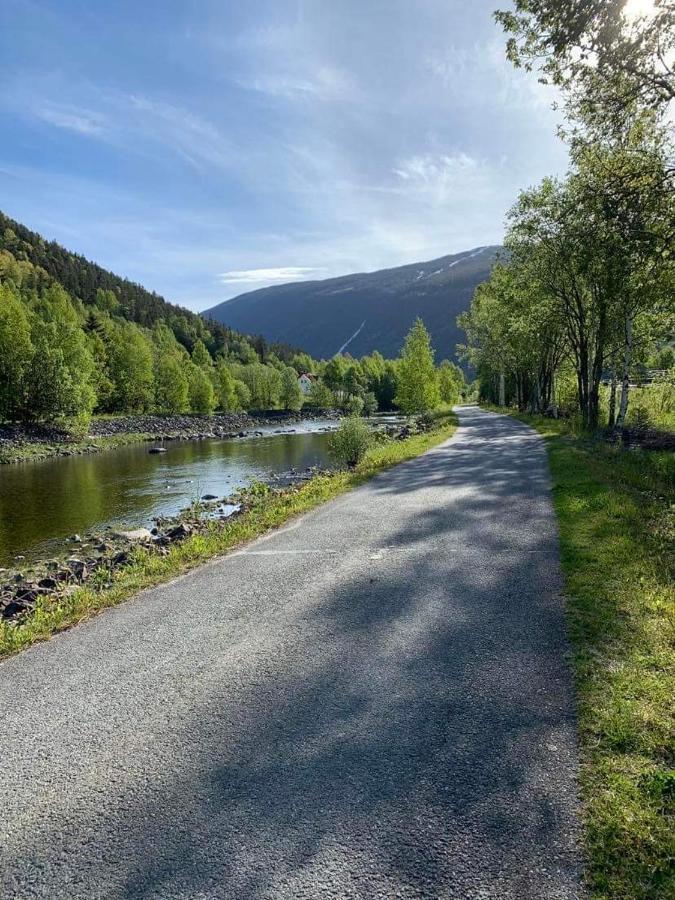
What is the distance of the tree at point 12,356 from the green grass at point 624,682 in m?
58.6

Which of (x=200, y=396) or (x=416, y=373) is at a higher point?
(x=416, y=373)

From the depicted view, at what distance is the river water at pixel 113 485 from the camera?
1875 cm

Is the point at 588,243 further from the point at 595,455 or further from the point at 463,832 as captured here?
the point at 463,832

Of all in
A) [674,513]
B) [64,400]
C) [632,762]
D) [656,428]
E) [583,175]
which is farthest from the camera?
[64,400]

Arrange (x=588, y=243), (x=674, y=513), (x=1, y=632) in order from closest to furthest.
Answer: (x=1, y=632), (x=674, y=513), (x=588, y=243)

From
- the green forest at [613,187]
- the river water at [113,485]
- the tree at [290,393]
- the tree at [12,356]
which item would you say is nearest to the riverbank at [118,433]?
the river water at [113,485]

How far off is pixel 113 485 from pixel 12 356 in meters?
38.0

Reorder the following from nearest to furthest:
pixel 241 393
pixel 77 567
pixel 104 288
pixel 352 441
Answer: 1. pixel 77 567
2. pixel 352 441
3. pixel 241 393
4. pixel 104 288

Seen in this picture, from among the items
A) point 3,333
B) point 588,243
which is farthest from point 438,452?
point 3,333

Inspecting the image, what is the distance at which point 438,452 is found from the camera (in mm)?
21578

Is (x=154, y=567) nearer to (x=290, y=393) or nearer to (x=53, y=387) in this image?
(x=53, y=387)

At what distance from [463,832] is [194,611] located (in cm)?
459

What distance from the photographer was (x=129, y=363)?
8075cm

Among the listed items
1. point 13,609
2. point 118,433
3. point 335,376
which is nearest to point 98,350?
point 118,433
